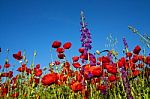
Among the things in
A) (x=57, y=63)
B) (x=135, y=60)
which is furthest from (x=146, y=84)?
(x=57, y=63)

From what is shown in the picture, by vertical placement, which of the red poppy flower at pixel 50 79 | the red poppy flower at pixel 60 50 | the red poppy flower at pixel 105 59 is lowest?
the red poppy flower at pixel 50 79

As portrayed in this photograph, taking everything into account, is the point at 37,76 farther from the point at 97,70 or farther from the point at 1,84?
the point at 97,70

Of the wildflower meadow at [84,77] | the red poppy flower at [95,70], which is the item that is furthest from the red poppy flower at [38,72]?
the red poppy flower at [95,70]

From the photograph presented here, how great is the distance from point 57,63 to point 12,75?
38.8 inches

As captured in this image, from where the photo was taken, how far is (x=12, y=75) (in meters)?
5.44

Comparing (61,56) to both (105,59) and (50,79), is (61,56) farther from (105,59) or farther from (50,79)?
(105,59)

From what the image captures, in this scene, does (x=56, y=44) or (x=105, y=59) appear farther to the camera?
(x=56, y=44)

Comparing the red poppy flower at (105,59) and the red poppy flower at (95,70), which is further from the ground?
the red poppy flower at (105,59)

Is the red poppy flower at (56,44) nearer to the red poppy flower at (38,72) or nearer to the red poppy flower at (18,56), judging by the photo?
the red poppy flower at (38,72)

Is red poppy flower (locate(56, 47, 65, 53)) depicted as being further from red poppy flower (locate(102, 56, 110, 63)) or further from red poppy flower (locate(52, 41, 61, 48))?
red poppy flower (locate(102, 56, 110, 63))

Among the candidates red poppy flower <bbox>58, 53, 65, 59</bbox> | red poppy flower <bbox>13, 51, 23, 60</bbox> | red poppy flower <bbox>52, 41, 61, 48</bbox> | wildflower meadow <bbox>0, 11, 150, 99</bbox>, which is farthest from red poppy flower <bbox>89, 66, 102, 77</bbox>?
red poppy flower <bbox>13, 51, 23, 60</bbox>

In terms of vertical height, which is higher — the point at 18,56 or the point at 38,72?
the point at 18,56

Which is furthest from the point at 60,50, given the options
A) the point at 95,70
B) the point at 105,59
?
the point at 95,70

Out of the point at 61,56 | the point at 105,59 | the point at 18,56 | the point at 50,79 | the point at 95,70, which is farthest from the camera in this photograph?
the point at 61,56
